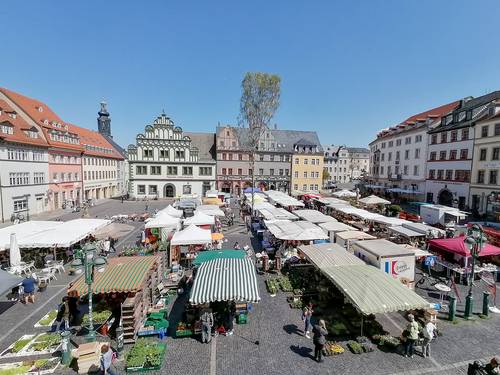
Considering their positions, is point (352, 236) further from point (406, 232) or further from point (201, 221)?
point (201, 221)

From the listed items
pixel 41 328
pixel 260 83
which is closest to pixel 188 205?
pixel 260 83

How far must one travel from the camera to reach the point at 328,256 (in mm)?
12891

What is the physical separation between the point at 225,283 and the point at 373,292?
5287 mm

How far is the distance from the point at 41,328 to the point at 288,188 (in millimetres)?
51825

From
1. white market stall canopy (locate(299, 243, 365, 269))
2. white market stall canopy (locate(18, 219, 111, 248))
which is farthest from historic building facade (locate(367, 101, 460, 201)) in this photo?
white market stall canopy (locate(18, 219, 111, 248))

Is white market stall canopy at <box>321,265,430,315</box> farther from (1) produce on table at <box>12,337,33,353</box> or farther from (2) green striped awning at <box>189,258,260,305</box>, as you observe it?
(1) produce on table at <box>12,337,33,353</box>

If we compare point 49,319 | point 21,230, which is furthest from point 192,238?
point 21,230

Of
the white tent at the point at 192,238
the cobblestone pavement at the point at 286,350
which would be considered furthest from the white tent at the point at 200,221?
the cobblestone pavement at the point at 286,350

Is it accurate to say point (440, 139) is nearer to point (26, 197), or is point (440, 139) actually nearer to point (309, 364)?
point (309, 364)

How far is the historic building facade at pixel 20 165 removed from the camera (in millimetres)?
29011

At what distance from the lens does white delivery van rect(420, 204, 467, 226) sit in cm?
2493

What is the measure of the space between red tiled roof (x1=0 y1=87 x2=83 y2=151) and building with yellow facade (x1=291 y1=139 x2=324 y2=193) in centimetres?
4159

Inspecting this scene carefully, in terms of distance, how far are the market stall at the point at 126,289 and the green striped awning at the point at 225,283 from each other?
2.18 m

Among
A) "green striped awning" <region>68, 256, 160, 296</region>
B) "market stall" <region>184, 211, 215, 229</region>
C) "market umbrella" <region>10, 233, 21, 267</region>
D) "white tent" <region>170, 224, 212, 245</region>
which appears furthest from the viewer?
→ "market stall" <region>184, 211, 215, 229</region>
